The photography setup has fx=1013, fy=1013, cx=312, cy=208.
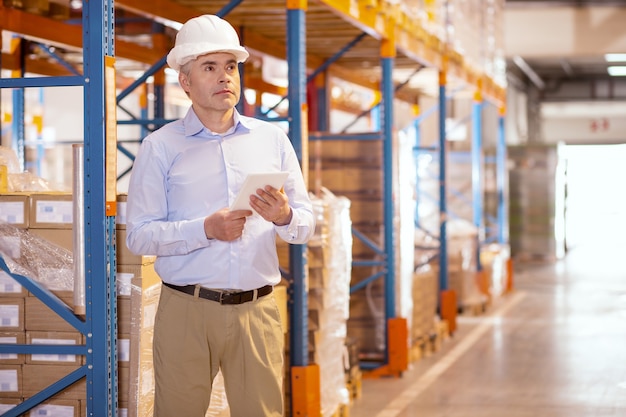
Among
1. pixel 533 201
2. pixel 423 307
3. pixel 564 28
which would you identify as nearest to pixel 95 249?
pixel 423 307

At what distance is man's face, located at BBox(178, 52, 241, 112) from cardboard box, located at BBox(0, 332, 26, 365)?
5.69 ft

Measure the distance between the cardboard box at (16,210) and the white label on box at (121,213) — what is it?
16.8 inches

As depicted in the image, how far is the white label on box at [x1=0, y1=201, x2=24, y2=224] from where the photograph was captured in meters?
4.79

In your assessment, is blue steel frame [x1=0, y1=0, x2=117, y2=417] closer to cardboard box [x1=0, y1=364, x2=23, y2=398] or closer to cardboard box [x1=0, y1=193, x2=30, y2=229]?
cardboard box [x1=0, y1=364, x2=23, y2=398]

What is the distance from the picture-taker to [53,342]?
475 centimetres

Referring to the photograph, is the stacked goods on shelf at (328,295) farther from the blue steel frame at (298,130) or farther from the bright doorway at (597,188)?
the bright doorway at (597,188)

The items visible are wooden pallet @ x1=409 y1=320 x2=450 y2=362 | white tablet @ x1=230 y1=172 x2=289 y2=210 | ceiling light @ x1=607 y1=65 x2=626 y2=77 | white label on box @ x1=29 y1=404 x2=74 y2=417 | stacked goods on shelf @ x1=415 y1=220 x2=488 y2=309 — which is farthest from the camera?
ceiling light @ x1=607 y1=65 x2=626 y2=77

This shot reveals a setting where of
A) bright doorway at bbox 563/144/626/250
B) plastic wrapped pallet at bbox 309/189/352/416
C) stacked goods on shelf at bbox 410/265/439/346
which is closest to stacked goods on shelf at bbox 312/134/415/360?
stacked goods on shelf at bbox 410/265/439/346

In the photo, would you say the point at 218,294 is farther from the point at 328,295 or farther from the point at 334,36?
the point at 334,36

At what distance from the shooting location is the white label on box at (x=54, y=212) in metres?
4.75

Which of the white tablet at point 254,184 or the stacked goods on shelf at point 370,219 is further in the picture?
the stacked goods on shelf at point 370,219

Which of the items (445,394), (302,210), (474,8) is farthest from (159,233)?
(474,8)

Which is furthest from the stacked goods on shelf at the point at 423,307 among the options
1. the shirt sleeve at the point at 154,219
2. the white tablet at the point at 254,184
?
the white tablet at the point at 254,184

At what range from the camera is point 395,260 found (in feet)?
28.0
